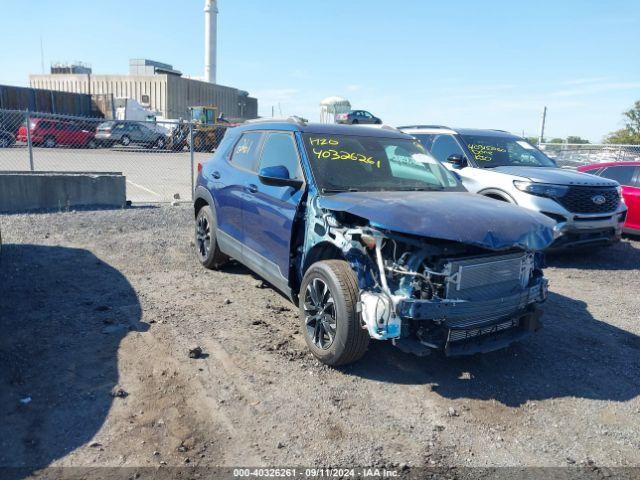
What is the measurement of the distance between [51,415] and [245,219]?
266 centimetres

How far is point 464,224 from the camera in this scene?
3.51 m

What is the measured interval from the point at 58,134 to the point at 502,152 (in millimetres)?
20642

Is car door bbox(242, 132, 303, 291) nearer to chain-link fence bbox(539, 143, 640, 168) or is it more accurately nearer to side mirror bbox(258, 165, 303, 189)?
side mirror bbox(258, 165, 303, 189)

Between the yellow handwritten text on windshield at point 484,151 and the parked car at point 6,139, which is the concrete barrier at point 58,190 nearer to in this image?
the yellow handwritten text on windshield at point 484,151

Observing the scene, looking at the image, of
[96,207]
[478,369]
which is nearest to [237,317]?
[478,369]

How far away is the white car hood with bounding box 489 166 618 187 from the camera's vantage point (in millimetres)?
7211

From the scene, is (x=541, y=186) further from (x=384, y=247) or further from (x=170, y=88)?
(x=170, y=88)

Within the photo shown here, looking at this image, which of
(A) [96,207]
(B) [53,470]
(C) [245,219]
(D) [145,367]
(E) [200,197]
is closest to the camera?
(B) [53,470]

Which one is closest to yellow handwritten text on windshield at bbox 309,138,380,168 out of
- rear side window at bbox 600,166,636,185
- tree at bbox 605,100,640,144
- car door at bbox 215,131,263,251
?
car door at bbox 215,131,263,251

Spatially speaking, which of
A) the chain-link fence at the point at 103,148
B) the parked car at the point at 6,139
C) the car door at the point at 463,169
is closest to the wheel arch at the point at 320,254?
the car door at the point at 463,169

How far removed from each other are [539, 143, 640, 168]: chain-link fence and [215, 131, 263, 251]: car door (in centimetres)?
1352

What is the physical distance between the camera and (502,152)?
27.7 feet

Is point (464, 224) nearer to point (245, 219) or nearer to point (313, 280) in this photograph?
point (313, 280)

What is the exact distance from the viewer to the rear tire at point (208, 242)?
20.6 ft
